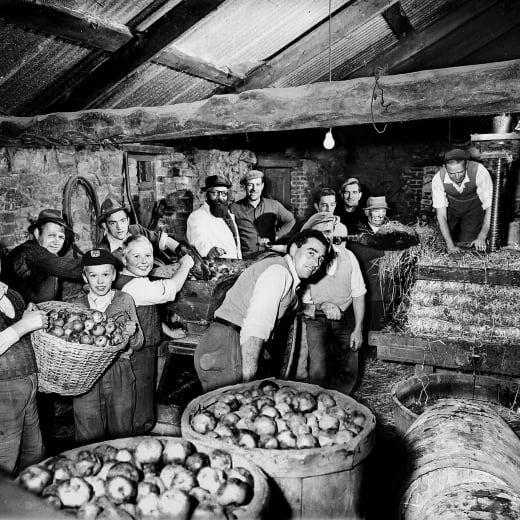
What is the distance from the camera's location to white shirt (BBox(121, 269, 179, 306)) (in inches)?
169

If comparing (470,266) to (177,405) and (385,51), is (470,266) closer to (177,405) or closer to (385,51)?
(177,405)

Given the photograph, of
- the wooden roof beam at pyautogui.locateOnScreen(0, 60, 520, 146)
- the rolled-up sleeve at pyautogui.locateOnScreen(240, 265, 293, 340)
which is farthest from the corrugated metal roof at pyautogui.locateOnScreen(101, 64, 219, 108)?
the rolled-up sleeve at pyautogui.locateOnScreen(240, 265, 293, 340)

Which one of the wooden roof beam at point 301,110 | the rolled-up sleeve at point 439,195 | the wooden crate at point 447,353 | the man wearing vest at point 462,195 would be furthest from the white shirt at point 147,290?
the rolled-up sleeve at point 439,195

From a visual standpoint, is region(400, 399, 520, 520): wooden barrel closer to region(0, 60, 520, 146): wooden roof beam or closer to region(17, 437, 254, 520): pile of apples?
region(17, 437, 254, 520): pile of apples

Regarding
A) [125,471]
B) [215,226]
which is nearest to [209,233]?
[215,226]

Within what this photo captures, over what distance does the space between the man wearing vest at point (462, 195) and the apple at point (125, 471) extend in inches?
191

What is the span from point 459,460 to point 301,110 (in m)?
2.84

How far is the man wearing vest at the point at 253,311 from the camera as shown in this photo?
3301mm

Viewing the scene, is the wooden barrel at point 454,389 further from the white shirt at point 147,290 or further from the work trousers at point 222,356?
the white shirt at point 147,290

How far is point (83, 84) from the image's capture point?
5.49 m

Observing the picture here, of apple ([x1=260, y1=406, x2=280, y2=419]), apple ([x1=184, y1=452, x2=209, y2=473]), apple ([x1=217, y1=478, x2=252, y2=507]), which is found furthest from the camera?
apple ([x1=260, y1=406, x2=280, y2=419])

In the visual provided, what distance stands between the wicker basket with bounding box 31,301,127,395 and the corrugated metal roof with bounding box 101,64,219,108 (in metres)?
3.67

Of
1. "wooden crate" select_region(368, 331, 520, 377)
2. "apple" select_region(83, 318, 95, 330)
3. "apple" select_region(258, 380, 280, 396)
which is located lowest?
"wooden crate" select_region(368, 331, 520, 377)

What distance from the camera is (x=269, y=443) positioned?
244cm
